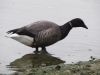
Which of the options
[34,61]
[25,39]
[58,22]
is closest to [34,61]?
[34,61]

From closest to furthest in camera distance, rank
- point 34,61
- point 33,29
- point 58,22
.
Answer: point 34,61
point 33,29
point 58,22

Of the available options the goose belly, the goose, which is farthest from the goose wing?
the goose belly

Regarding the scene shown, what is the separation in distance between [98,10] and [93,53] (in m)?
8.49

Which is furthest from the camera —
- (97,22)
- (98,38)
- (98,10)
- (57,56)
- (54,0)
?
(54,0)

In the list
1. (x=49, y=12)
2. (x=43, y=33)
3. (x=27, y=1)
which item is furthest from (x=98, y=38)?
(x=27, y=1)

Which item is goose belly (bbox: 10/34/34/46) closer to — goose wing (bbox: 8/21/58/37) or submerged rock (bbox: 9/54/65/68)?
goose wing (bbox: 8/21/58/37)

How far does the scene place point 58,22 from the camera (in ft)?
53.9

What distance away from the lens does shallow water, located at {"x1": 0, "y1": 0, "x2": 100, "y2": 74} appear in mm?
11539

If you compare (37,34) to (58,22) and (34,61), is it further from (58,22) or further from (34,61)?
(58,22)

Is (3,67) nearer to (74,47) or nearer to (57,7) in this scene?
(74,47)

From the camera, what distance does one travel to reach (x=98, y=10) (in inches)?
794

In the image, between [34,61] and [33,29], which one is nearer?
[34,61]

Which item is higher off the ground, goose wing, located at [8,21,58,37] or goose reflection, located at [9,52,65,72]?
goose wing, located at [8,21,58,37]

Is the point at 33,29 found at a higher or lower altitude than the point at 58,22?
lower
